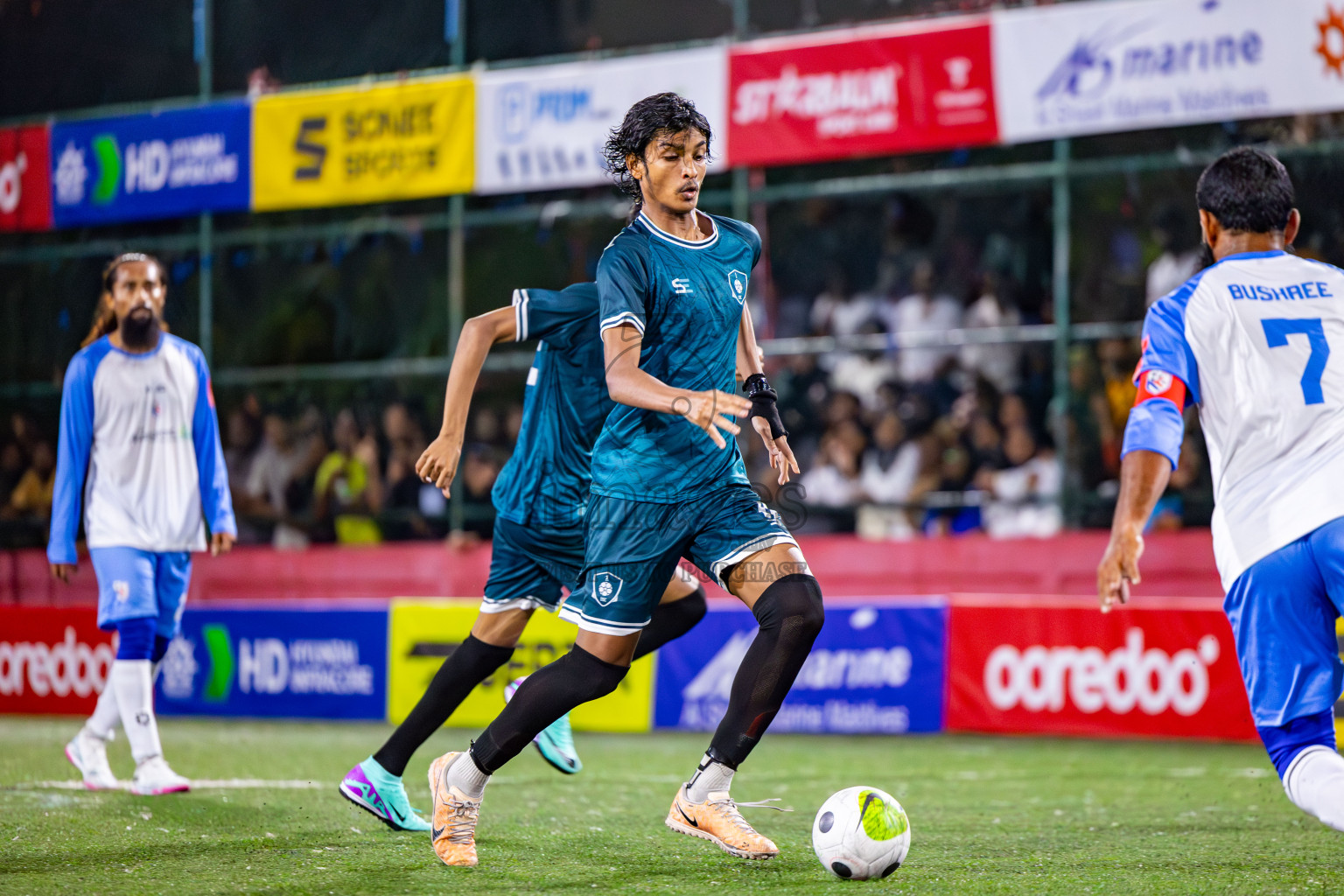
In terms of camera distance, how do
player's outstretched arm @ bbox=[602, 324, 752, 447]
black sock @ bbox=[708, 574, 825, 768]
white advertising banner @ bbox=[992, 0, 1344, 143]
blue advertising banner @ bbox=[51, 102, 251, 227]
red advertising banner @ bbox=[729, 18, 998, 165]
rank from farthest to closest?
blue advertising banner @ bbox=[51, 102, 251, 227] < red advertising banner @ bbox=[729, 18, 998, 165] < white advertising banner @ bbox=[992, 0, 1344, 143] < black sock @ bbox=[708, 574, 825, 768] < player's outstretched arm @ bbox=[602, 324, 752, 447]

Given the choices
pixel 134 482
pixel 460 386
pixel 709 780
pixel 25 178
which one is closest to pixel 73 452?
pixel 134 482

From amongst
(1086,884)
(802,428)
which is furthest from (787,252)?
(1086,884)

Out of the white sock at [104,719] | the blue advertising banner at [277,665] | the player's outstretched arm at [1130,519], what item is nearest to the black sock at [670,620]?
the player's outstretched arm at [1130,519]

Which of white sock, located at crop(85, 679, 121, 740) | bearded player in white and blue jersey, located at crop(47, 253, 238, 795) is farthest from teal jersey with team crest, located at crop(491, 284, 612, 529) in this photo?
white sock, located at crop(85, 679, 121, 740)

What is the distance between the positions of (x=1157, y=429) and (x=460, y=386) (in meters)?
2.26

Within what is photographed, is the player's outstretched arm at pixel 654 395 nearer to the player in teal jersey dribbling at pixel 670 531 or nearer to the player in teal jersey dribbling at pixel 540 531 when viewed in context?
A: the player in teal jersey dribbling at pixel 670 531

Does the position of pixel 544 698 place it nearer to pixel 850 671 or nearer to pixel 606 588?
pixel 606 588

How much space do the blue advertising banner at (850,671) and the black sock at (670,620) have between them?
446cm

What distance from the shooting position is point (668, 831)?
568cm

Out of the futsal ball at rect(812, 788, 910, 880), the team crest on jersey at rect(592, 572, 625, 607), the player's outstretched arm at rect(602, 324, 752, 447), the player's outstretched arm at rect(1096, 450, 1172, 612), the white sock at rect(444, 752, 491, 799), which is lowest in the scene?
the futsal ball at rect(812, 788, 910, 880)

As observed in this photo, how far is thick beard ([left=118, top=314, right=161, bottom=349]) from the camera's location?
7141 mm

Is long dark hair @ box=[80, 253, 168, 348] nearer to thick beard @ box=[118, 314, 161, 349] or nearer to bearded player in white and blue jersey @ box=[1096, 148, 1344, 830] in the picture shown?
thick beard @ box=[118, 314, 161, 349]

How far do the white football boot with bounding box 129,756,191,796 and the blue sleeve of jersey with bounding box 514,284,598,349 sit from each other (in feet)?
8.98

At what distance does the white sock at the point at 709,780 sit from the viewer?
4.70 metres
